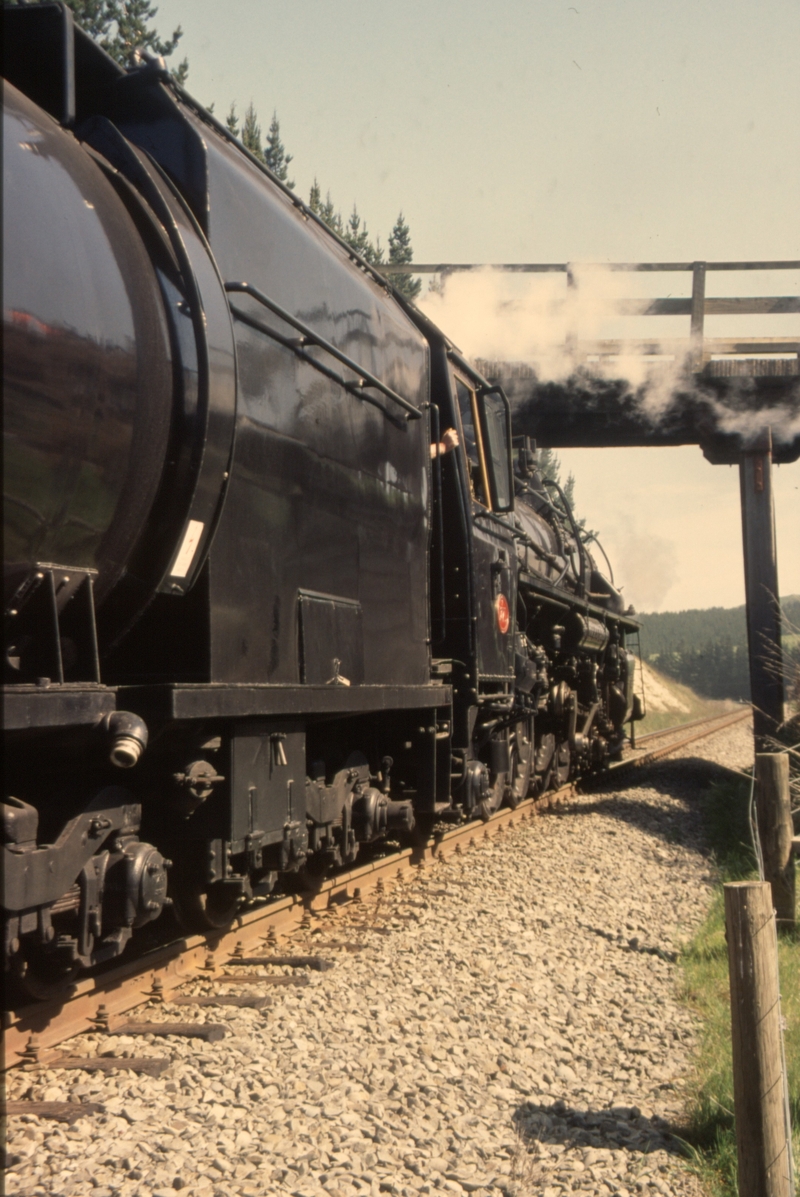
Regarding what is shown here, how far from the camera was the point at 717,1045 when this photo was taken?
3.96m

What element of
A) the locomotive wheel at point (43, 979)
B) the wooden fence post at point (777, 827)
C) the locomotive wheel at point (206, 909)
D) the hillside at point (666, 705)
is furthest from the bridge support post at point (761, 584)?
the hillside at point (666, 705)

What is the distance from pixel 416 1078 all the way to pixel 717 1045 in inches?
47.9

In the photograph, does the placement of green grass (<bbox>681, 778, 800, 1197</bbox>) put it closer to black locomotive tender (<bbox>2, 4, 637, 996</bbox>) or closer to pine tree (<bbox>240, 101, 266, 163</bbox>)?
black locomotive tender (<bbox>2, 4, 637, 996</bbox>)

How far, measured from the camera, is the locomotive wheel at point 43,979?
11.9 ft

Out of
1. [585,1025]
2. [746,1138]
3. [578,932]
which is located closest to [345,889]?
[578,932]

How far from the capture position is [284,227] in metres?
4.42

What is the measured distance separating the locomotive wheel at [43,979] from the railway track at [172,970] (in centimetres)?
4

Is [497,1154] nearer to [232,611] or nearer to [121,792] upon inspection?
[121,792]

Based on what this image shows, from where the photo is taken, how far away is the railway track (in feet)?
11.7

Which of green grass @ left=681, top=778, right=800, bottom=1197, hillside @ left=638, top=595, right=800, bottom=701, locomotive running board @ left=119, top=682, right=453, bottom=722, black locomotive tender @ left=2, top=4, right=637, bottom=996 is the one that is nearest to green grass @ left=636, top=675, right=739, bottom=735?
hillside @ left=638, top=595, right=800, bottom=701

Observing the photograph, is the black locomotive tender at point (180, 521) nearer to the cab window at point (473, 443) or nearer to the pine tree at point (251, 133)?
the cab window at point (473, 443)

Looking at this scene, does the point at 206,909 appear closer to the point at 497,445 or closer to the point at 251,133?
the point at 497,445

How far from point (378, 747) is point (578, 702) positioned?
7.42 metres

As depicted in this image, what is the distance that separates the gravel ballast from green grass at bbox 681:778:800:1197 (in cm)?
7
